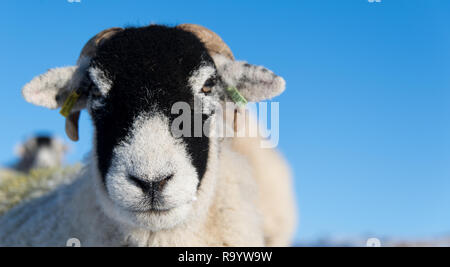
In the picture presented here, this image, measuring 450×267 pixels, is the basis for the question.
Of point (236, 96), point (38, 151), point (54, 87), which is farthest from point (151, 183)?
point (38, 151)

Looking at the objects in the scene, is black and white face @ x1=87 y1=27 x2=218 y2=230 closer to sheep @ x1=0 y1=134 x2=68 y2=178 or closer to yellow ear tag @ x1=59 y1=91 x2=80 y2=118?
yellow ear tag @ x1=59 y1=91 x2=80 y2=118

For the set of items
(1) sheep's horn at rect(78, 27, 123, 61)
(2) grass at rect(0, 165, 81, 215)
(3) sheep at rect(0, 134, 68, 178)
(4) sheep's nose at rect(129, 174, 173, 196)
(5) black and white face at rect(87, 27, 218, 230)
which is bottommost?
(3) sheep at rect(0, 134, 68, 178)

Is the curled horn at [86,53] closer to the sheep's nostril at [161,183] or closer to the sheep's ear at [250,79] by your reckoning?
the sheep's ear at [250,79]

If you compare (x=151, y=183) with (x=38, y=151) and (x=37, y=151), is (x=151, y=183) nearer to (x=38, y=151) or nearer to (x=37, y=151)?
(x=38, y=151)

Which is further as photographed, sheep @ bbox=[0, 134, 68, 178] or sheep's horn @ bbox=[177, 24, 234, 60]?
sheep @ bbox=[0, 134, 68, 178]

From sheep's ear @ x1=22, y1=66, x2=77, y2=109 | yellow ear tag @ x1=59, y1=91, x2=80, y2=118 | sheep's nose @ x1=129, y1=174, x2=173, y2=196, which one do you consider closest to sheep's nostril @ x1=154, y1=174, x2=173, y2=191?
sheep's nose @ x1=129, y1=174, x2=173, y2=196
